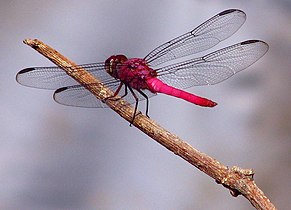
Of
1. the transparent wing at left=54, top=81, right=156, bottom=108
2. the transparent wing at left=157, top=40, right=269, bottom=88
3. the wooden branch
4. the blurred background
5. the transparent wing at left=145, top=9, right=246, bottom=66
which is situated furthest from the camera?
the blurred background

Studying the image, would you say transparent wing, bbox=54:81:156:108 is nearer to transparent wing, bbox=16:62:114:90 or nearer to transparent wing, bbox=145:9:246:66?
transparent wing, bbox=16:62:114:90

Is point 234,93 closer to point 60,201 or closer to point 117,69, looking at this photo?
point 60,201

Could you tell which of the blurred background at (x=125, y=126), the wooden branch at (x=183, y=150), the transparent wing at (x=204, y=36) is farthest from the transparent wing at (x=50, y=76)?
the blurred background at (x=125, y=126)

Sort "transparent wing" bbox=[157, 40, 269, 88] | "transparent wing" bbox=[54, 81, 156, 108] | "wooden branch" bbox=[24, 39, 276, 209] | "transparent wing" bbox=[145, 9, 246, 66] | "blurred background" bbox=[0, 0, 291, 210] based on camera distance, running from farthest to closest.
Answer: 1. "blurred background" bbox=[0, 0, 291, 210]
2. "transparent wing" bbox=[145, 9, 246, 66]
3. "transparent wing" bbox=[157, 40, 269, 88]
4. "transparent wing" bbox=[54, 81, 156, 108]
5. "wooden branch" bbox=[24, 39, 276, 209]

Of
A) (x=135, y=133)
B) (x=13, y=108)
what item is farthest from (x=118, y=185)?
(x=13, y=108)

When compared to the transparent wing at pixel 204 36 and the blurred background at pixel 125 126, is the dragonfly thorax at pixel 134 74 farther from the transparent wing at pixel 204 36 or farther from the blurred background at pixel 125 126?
the blurred background at pixel 125 126

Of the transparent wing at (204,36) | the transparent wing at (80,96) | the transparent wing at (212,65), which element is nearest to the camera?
the transparent wing at (80,96)

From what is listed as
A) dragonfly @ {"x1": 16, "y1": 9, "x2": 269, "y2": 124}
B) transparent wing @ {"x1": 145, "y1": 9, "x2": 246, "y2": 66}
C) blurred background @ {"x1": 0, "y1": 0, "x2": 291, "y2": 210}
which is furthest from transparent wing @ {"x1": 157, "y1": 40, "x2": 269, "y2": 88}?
blurred background @ {"x1": 0, "y1": 0, "x2": 291, "y2": 210}
